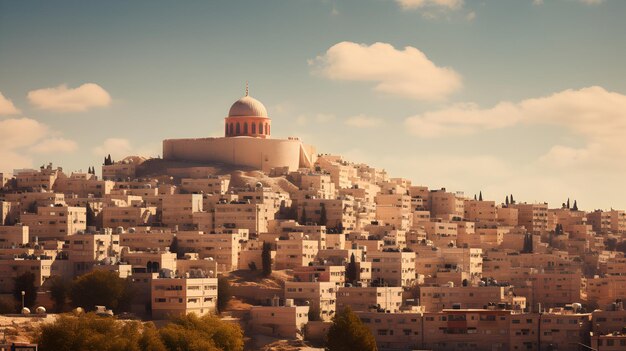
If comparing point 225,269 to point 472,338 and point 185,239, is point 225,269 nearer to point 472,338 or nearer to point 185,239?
point 185,239

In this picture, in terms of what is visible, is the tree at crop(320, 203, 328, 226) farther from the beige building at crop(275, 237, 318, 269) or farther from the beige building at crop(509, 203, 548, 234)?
the beige building at crop(509, 203, 548, 234)

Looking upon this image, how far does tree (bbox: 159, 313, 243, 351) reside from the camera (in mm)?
104875

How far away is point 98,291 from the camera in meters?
115

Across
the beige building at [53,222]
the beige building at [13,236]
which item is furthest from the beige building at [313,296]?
the beige building at [13,236]

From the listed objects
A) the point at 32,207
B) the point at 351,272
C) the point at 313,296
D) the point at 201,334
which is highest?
the point at 32,207

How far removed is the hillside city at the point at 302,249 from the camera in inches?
4631

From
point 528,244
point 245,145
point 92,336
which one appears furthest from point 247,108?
point 92,336

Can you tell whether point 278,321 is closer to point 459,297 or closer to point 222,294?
point 222,294

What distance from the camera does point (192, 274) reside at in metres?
119

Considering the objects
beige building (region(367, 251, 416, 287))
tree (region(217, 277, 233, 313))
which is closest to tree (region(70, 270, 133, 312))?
tree (region(217, 277, 233, 313))

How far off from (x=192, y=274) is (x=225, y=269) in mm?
10134

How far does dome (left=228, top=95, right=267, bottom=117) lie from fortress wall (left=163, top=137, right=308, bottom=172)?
2.88m

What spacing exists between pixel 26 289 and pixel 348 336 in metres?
21.1

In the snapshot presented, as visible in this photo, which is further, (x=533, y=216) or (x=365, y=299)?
(x=533, y=216)
